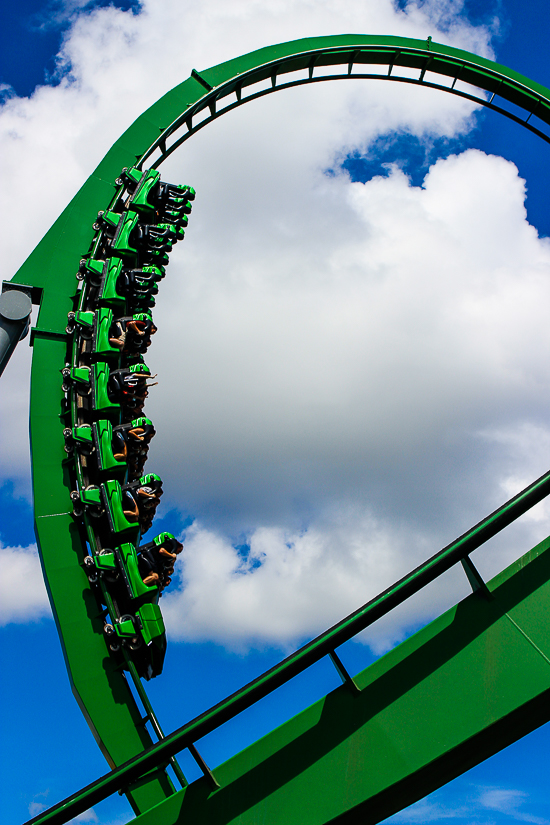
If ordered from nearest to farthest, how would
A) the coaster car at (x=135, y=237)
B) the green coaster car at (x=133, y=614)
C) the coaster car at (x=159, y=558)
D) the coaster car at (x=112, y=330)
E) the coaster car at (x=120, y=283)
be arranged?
the green coaster car at (x=133, y=614) < the coaster car at (x=159, y=558) < the coaster car at (x=112, y=330) < the coaster car at (x=120, y=283) < the coaster car at (x=135, y=237)

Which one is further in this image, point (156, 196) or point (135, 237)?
point (156, 196)

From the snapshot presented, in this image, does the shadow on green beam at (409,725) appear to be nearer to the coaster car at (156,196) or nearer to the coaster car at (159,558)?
the coaster car at (159,558)

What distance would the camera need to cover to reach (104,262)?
1173 centimetres

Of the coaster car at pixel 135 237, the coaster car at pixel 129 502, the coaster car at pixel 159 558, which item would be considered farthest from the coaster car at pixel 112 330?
the coaster car at pixel 159 558

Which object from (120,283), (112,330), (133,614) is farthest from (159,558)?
(120,283)

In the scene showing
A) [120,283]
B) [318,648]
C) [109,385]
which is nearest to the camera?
[318,648]

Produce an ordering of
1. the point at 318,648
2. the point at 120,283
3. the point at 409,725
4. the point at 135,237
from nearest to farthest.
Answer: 1. the point at 318,648
2. the point at 409,725
3. the point at 120,283
4. the point at 135,237

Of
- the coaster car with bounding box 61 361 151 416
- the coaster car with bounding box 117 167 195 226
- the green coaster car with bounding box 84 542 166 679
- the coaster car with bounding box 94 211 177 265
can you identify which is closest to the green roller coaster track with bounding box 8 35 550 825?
the green coaster car with bounding box 84 542 166 679

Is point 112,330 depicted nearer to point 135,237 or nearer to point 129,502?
point 135,237

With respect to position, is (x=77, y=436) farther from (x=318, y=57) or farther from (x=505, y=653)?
(x=318, y=57)

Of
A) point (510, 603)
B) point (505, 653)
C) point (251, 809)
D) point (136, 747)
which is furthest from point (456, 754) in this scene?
point (136, 747)

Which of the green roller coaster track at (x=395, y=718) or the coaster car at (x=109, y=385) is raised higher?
the coaster car at (x=109, y=385)

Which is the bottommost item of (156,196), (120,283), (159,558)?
A: (159,558)

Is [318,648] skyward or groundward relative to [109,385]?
groundward
